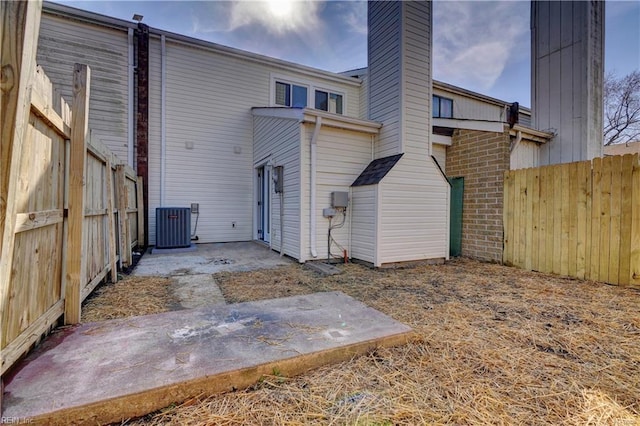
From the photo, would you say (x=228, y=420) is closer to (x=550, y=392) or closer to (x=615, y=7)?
(x=550, y=392)

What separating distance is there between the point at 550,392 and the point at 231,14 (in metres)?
9.57

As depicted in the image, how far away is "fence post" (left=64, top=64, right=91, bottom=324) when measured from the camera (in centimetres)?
234

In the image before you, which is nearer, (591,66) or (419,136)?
(419,136)

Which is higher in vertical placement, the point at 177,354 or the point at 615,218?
the point at 615,218

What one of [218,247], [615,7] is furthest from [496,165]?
[218,247]

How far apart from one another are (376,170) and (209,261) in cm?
366

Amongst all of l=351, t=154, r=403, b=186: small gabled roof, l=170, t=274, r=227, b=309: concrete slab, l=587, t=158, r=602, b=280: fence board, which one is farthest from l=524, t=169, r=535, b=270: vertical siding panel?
l=170, t=274, r=227, b=309: concrete slab

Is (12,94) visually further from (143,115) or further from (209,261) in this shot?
(143,115)

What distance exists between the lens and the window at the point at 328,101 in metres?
9.49

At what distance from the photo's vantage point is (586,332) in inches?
98.2

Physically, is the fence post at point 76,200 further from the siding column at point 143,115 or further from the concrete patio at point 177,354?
the siding column at point 143,115

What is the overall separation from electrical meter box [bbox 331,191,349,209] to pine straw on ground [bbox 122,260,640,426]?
2.51m

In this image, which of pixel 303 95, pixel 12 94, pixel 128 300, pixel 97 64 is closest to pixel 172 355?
pixel 12 94

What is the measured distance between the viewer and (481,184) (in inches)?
239
